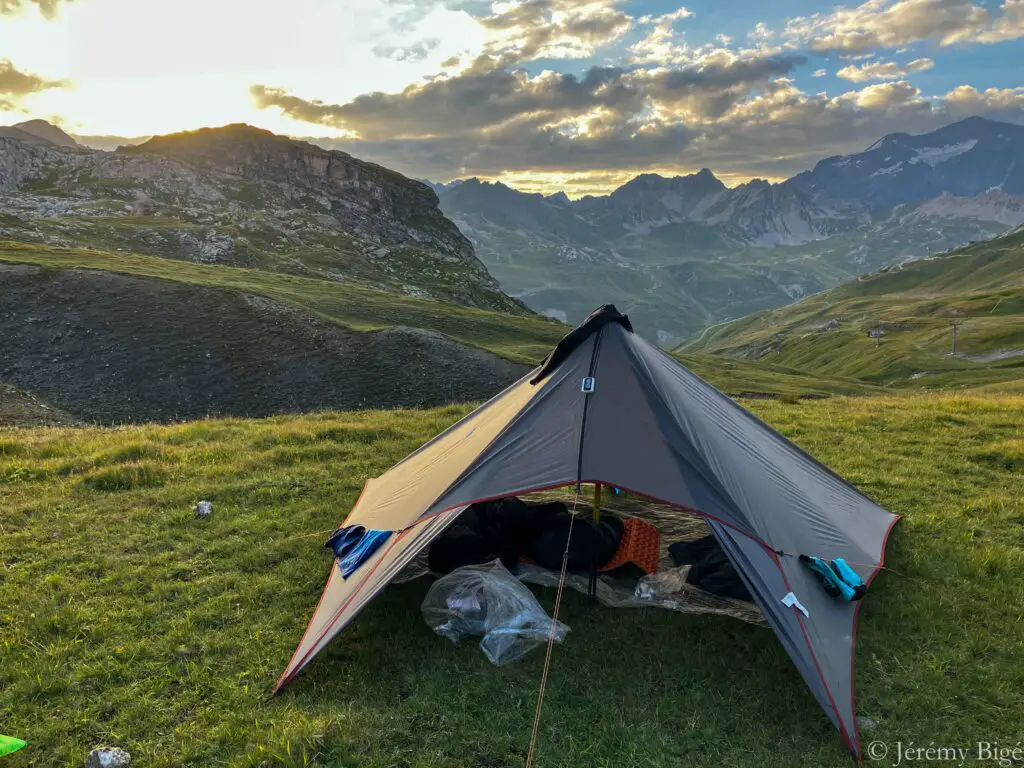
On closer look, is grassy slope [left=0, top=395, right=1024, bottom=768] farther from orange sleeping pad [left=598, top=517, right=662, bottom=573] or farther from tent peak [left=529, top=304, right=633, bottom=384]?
tent peak [left=529, top=304, right=633, bottom=384]

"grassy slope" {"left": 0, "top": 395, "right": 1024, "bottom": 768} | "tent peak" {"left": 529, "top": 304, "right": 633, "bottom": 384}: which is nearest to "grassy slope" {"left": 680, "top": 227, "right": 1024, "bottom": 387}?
"grassy slope" {"left": 0, "top": 395, "right": 1024, "bottom": 768}

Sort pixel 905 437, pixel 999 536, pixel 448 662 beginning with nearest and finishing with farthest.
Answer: pixel 448 662
pixel 999 536
pixel 905 437

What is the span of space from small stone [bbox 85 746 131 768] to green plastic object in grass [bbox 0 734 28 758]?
62 cm

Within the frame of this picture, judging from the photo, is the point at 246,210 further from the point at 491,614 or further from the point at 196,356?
the point at 491,614

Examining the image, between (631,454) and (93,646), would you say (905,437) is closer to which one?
(631,454)

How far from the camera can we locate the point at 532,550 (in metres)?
9.16

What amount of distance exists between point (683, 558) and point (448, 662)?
13.3 feet

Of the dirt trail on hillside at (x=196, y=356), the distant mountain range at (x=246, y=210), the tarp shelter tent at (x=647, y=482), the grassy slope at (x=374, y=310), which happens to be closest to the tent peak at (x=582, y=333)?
the tarp shelter tent at (x=647, y=482)

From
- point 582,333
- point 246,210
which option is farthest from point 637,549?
point 246,210

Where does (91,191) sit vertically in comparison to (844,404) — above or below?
above

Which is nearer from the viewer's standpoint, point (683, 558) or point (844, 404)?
point (683, 558)

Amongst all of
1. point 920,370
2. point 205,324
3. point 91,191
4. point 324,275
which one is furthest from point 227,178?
point 920,370

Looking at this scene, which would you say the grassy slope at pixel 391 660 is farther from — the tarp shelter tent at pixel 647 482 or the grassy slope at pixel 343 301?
the grassy slope at pixel 343 301

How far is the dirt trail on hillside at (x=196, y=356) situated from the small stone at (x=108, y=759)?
30481 mm
